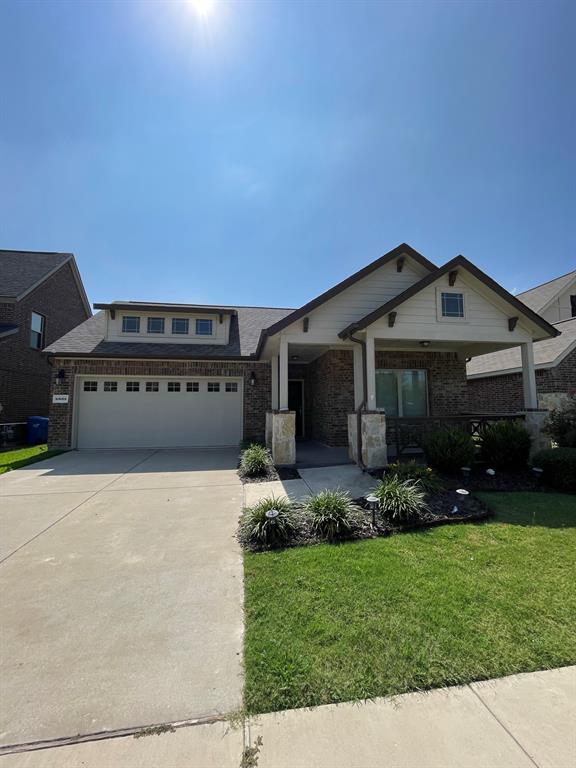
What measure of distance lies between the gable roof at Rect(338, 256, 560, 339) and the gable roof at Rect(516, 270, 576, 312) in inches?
532

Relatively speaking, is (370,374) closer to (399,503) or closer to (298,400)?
(399,503)

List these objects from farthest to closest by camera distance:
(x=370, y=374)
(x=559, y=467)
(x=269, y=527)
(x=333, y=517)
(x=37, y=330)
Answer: (x=37, y=330), (x=370, y=374), (x=559, y=467), (x=333, y=517), (x=269, y=527)

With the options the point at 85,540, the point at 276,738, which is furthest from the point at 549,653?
the point at 85,540

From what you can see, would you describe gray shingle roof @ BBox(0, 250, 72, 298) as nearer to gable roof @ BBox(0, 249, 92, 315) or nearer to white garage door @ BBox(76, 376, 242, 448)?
gable roof @ BBox(0, 249, 92, 315)

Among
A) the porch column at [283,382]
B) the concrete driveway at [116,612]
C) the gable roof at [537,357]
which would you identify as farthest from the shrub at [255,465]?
the gable roof at [537,357]

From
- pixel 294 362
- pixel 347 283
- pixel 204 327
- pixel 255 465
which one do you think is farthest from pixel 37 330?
pixel 347 283

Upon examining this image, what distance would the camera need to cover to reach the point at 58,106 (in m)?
8.49

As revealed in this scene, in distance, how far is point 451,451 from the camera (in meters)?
6.93

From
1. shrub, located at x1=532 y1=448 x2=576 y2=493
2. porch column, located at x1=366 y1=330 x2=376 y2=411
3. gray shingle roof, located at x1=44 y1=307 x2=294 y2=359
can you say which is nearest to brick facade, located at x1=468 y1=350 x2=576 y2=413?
shrub, located at x1=532 y1=448 x2=576 y2=493

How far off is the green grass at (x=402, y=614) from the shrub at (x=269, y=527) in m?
0.32

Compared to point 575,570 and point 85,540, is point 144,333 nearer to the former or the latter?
point 85,540

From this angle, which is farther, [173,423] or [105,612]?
[173,423]

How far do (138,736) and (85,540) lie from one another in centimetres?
320

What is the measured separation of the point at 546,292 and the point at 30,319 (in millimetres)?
28171
